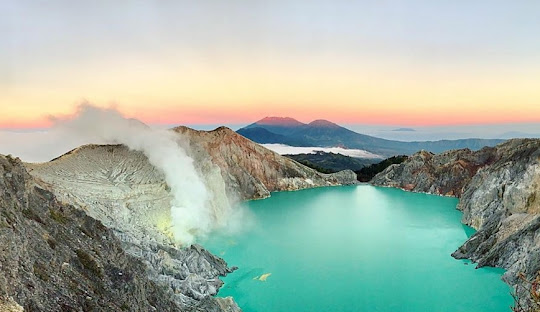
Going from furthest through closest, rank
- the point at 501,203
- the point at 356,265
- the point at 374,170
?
the point at 374,170
the point at 501,203
the point at 356,265

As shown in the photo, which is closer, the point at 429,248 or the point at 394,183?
the point at 429,248

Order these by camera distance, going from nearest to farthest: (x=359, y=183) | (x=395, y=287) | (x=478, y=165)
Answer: (x=395, y=287) < (x=478, y=165) < (x=359, y=183)

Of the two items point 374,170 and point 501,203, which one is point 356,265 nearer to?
point 501,203

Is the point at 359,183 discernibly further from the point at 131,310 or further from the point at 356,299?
the point at 131,310

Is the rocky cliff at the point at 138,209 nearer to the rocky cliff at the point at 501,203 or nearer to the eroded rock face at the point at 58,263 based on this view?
the eroded rock face at the point at 58,263

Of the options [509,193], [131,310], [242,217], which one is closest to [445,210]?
[509,193]

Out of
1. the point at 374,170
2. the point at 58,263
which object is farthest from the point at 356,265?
the point at 374,170

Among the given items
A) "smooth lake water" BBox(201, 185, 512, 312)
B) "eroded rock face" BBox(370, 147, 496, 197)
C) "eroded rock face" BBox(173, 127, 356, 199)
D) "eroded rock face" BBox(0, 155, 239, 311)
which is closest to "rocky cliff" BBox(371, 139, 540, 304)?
"eroded rock face" BBox(370, 147, 496, 197)
